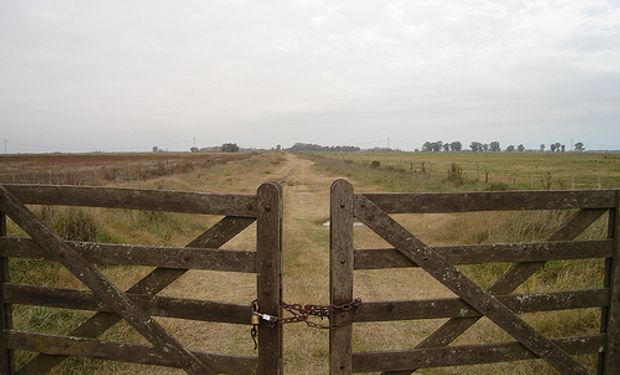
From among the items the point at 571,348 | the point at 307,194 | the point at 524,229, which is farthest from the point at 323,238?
the point at 307,194

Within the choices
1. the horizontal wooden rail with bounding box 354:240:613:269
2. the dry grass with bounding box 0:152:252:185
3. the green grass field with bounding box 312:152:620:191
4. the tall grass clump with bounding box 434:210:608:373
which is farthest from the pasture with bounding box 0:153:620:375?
the dry grass with bounding box 0:152:252:185

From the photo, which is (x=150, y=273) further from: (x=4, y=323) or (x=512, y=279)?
(x=512, y=279)

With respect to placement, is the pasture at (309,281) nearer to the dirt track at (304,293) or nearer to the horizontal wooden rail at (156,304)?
the dirt track at (304,293)

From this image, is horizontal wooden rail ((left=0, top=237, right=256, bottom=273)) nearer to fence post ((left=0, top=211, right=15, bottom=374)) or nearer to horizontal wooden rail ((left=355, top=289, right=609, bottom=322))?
fence post ((left=0, top=211, right=15, bottom=374))

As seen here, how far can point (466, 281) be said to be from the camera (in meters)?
3.02

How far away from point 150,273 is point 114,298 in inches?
12.4

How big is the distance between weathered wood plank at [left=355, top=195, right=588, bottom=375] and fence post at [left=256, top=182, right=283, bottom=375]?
1.97 ft

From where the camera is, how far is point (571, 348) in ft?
10.8

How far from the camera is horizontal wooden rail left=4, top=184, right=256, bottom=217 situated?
9.39 ft

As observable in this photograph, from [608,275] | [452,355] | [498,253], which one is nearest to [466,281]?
[498,253]

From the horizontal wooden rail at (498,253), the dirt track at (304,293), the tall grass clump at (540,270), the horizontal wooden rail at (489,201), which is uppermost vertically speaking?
the horizontal wooden rail at (489,201)

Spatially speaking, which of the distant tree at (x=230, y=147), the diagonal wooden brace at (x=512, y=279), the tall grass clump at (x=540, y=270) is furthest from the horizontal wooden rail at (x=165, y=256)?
the distant tree at (x=230, y=147)

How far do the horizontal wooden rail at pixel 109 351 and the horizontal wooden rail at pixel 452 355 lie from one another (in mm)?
889

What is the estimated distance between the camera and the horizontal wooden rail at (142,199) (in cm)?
286
